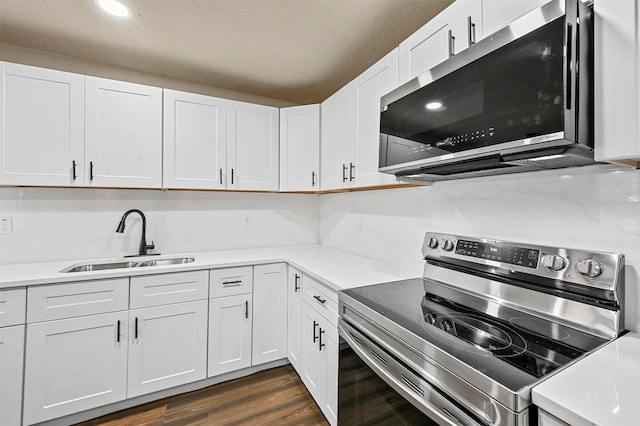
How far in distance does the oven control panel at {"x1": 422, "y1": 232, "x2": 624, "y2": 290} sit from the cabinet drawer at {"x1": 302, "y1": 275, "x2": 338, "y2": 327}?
0.55m

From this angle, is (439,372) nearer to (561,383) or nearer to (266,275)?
(561,383)

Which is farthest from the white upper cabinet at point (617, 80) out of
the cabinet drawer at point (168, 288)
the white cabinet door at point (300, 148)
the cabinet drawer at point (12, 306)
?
the cabinet drawer at point (12, 306)

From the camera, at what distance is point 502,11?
1.02 metres

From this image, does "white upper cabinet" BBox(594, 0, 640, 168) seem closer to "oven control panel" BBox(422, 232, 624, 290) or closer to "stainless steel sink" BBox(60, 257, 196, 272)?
"oven control panel" BBox(422, 232, 624, 290)

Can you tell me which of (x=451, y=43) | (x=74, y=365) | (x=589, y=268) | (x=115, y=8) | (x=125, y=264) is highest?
(x=115, y=8)

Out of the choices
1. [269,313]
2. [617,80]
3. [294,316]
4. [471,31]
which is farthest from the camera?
[269,313]

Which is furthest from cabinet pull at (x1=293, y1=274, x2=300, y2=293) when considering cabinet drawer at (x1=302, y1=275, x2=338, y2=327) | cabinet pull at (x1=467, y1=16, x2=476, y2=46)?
cabinet pull at (x1=467, y1=16, x2=476, y2=46)

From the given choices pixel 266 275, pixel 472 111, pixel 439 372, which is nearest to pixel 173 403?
pixel 266 275

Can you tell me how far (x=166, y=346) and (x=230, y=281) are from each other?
55cm

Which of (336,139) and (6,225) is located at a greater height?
(336,139)

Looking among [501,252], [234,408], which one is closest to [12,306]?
[234,408]

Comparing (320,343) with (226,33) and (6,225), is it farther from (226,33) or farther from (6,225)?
(6,225)

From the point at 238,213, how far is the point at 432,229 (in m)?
1.72

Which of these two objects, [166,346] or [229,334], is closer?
[166,346]
